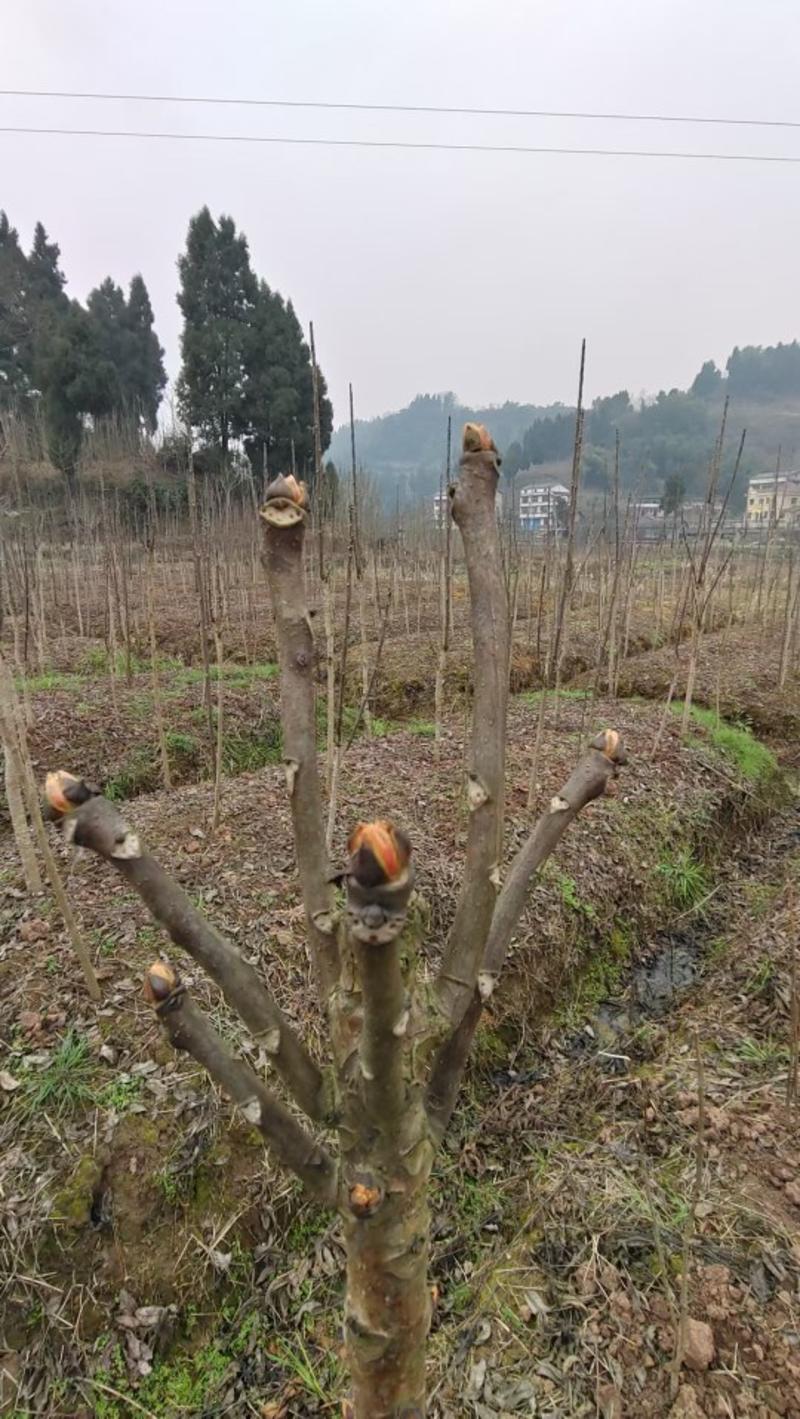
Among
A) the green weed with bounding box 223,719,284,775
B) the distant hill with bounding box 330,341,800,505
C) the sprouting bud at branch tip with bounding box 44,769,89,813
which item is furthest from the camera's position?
the distant hill with bounding box 330,341,800,505

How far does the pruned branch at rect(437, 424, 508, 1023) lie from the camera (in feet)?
2.26

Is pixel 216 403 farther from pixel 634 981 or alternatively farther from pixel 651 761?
pixel 634 981

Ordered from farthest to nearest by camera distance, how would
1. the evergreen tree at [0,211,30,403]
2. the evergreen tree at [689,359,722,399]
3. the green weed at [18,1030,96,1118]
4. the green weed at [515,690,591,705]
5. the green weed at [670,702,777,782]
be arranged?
the evergreen tree at [689,359,722,399] < the evergreen tree at [0,211,30,403] < the green weed at [515,690,591,705] < the green weed at [670,702,777,782] < the green weed at [18,1030,96,1118]

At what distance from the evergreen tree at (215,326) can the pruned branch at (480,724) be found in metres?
19.6

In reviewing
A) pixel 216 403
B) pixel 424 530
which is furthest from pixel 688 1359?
pixel 216 403

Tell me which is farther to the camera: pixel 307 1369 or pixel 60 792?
Answer: pixel 307 1369

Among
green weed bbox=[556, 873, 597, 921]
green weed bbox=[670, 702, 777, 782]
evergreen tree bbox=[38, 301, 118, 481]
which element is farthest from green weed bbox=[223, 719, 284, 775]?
evergreen tree bbox=[38, 301, 118, 481]

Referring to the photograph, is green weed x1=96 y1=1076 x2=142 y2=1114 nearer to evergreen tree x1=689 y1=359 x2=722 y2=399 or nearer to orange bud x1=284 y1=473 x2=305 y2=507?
orange bud x1=284 y1=473 x2=305 y2=507

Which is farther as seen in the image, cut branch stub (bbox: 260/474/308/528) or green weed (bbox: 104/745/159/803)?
green weed (bbox: 104/745/159/803)

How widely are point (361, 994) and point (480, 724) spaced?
294 millimetres

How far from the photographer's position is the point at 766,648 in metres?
8.66

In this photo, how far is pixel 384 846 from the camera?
0.40 metres

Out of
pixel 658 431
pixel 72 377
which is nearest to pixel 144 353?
pixel 72 377

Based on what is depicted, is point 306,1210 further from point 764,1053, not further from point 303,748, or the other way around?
point 303,748
